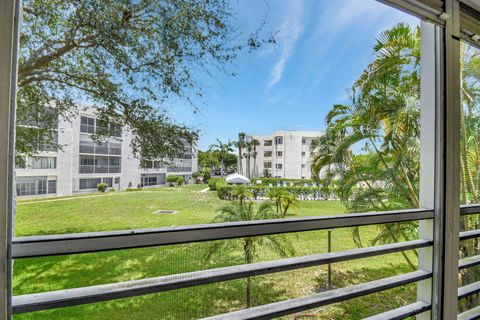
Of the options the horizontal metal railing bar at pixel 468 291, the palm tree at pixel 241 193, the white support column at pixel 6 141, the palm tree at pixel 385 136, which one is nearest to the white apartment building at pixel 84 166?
the white support column at pixel 6 141

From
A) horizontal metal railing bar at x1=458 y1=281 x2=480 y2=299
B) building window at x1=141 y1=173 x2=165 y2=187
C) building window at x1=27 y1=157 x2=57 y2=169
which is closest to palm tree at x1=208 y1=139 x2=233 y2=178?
building window at x1=141 y1=173 x2=165 y2=187

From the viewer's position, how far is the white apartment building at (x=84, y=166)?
0.71m

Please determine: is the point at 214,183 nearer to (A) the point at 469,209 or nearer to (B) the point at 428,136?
(B) the point at 428,136

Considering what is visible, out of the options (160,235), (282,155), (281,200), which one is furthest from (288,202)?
(160,235)

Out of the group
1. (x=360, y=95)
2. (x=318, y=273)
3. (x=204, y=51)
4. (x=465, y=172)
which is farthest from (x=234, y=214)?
(x=465, y=172)

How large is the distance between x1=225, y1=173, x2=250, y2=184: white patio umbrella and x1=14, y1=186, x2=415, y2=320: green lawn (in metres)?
0.11

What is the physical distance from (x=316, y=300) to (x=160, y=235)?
2.30 feet

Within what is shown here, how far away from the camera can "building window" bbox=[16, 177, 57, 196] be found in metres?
0.68

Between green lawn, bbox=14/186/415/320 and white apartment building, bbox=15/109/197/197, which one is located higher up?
white apartment building, bbox=15/109/197/197

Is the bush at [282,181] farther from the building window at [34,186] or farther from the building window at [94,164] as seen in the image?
the building window at [34,186]

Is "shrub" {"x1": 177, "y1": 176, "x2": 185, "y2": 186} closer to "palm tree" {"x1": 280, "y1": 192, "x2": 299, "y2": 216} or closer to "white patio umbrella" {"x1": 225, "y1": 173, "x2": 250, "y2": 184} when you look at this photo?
"white patio umbrella" {"x1": 225, "y1": 173, "x2": 250, "y2": 184}

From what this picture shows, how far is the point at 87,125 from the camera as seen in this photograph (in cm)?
79

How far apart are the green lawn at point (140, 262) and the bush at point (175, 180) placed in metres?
0.02

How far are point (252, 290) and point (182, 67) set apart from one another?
3.34 feet
